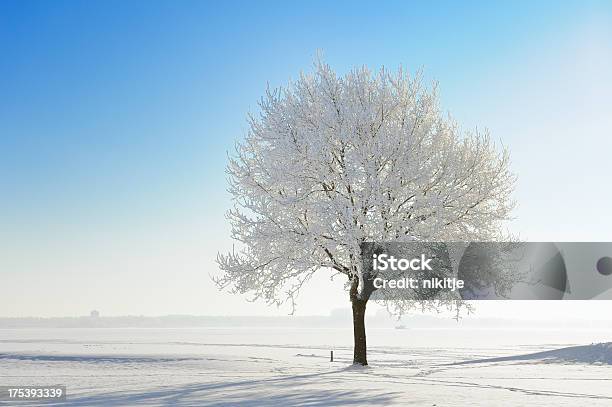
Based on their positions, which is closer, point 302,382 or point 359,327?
point 302,382

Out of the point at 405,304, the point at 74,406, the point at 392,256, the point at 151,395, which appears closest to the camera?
the point at 74,406

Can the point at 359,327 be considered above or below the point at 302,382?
above

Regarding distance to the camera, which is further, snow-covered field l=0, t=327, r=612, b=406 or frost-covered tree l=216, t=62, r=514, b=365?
frost-covered tree l=216, t=62, r=514, b=365

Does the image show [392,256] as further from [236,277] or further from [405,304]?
[236,277]

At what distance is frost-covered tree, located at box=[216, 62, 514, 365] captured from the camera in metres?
26.0

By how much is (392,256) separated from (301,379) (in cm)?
642

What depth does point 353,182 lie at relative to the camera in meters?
26.4

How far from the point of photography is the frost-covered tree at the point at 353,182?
85.3ft

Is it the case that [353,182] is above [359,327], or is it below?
above

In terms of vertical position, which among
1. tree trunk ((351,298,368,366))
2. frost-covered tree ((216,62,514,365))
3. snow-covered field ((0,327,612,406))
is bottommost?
snow-covered field ((0,327,612,406))

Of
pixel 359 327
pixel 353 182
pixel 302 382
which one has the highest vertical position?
pixel 353 182

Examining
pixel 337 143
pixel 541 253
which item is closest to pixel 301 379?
pixel 337 143

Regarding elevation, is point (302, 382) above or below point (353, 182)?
below

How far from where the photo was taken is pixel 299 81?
29.5 metres
